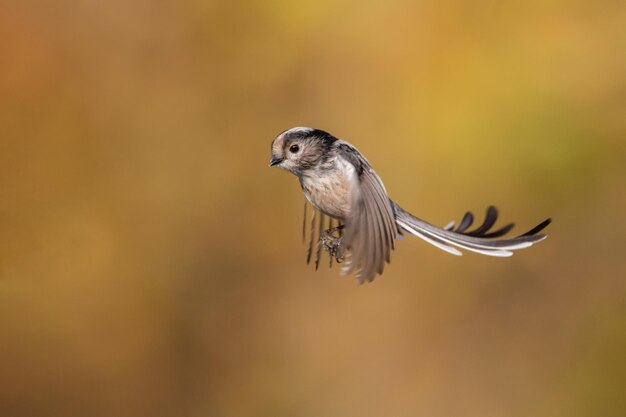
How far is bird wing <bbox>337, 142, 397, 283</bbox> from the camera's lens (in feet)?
2.05

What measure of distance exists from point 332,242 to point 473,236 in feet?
0.56

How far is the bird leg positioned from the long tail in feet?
0.25

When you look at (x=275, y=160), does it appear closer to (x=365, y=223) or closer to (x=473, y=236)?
(x=365, y=223)

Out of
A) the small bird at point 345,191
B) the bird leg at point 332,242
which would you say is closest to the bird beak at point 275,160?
the small bird at point 345,191

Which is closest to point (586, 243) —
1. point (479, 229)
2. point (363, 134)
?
point (363, 134)

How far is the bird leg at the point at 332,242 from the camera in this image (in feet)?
2.82

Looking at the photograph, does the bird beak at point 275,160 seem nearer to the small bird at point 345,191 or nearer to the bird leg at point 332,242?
the small bird at point 345,191

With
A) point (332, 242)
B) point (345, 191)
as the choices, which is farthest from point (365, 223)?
point (332, 242)

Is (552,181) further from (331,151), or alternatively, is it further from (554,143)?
(331,151)

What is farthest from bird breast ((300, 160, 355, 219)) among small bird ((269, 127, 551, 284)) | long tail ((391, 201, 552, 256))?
long tail ((391, 201, 552, 256))

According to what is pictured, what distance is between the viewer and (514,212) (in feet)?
8.20

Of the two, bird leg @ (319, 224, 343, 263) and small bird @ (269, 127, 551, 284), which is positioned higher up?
small bird @ (269, 127, 551, 284)

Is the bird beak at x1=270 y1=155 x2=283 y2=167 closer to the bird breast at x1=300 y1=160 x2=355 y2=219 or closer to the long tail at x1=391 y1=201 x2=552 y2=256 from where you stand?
the bird breast at x1=300 y1=160 x2=355 y2=219

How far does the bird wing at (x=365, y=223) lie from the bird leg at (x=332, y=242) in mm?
88
